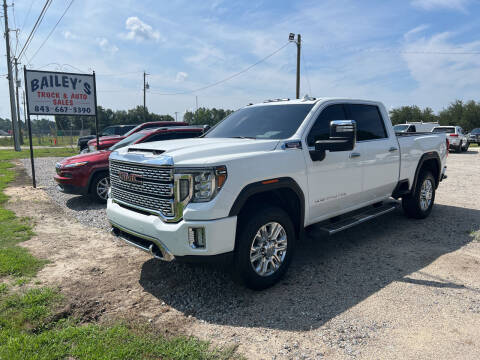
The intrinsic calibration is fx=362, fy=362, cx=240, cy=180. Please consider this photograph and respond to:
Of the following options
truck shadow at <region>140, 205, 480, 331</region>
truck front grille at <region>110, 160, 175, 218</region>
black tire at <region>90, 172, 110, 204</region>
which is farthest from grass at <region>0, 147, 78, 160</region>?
truck shadow at <region>140, 205, 480, 331</region>

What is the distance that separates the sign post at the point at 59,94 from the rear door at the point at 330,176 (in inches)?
334

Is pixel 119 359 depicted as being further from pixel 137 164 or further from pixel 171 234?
pixel 137 164

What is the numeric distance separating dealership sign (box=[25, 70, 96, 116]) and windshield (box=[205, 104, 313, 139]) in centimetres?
723

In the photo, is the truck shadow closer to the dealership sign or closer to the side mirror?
the side mirror

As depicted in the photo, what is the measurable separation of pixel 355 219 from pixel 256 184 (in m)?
1.92

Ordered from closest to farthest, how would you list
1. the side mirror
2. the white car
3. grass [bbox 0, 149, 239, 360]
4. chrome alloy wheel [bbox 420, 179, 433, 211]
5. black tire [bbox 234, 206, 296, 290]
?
grass [bbox 0, 149, 239, 360] < black tire [bbox 234, 206, 296, 290] < the side mirror < chrome alloy wheel [bbox 420, 179, 433, 211] < the white car

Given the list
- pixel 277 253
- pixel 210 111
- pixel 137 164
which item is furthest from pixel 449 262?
pixel 210 111

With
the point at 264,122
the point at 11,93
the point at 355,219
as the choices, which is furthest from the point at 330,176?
the point at 11,93

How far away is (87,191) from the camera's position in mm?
7926

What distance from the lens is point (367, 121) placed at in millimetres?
5305

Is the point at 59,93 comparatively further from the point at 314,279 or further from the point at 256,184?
the point at 314,279

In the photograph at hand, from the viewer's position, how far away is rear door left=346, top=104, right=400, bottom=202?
16.4 feet

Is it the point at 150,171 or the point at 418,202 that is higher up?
the point at 150,171

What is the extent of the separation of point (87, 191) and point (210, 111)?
89580 mm
